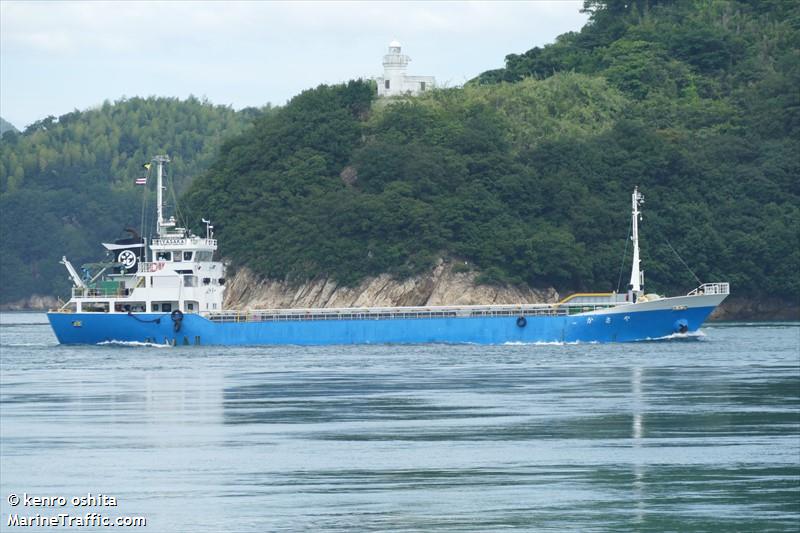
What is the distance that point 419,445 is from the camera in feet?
124

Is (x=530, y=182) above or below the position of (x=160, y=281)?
above

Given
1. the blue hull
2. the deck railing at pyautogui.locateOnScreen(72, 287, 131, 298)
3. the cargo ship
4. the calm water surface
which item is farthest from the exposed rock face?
the calm water surface

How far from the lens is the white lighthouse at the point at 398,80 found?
484 ft

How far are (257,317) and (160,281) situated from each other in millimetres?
6724

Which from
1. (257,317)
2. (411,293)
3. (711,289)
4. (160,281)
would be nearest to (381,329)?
(257,317)

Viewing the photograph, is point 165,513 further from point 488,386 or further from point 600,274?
point 600,274

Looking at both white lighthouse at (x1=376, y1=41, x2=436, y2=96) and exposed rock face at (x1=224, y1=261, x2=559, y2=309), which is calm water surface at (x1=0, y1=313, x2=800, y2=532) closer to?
exposed rock face at (x1=224, y1=261, x2=559, y2=309)

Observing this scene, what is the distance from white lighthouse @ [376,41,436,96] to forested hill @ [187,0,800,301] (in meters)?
4.33

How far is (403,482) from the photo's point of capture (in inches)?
1259

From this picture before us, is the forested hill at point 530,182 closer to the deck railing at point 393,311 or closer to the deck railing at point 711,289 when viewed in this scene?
the deck railing at point 711,289

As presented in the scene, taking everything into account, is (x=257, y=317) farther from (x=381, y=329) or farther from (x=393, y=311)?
(x=393, y=311)

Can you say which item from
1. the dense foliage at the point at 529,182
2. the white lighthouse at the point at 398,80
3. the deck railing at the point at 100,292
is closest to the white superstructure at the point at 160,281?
the deck railing at the point at 100,292

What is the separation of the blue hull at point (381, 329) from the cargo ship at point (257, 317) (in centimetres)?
6

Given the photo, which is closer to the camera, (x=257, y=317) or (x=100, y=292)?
(x=100, y=292)
